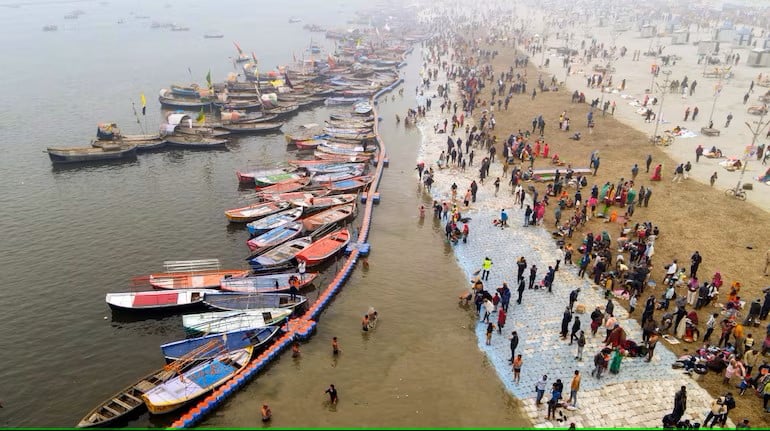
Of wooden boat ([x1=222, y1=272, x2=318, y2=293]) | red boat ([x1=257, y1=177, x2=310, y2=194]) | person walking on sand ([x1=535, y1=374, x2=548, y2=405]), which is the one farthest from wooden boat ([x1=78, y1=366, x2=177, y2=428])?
red boat ([x1=257, y1=177, x2=310, y2=194])

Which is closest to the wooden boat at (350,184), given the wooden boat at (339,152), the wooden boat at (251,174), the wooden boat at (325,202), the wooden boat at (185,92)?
the wooden boat at (325,202)

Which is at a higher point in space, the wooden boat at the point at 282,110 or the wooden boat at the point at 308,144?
the wooden boat at the point at 282,110

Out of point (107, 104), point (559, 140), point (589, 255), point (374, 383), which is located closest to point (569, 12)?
point (559, 140)

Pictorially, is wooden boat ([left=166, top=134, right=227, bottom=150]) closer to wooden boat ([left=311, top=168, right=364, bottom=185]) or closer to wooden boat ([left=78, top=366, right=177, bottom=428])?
wooden boat ([left=311, top=168, right=364, bottom=185])

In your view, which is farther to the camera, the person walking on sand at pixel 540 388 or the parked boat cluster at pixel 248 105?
the parked boat cluster at pixel 248 105

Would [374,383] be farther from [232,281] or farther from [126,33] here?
[126,33]

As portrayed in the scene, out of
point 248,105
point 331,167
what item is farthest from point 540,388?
point 248,105

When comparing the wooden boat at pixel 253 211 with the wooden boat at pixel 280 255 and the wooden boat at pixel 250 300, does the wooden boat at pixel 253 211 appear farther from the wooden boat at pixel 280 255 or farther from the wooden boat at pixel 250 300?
the wooden boat at pixel 250 300
